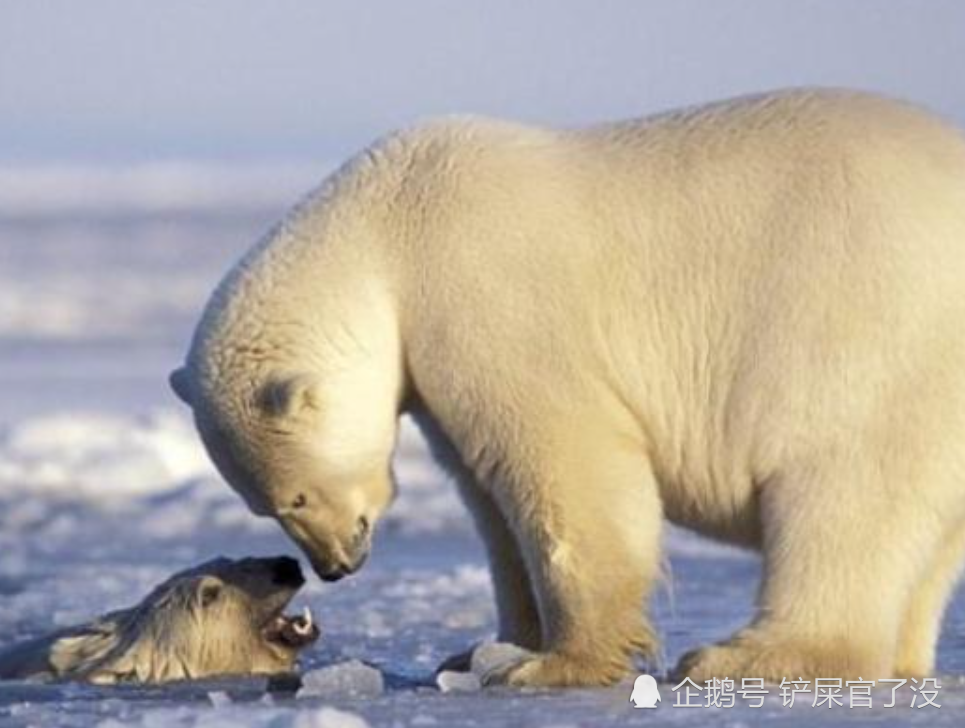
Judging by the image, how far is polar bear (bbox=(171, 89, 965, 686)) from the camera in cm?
553

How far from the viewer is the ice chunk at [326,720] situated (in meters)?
4.71

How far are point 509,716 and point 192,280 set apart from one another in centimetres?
2316

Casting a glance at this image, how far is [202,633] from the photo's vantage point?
639cm

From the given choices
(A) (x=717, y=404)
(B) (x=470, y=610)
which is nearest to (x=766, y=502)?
(A) (x=717, y=404)

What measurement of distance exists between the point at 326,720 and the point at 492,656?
40.9 inches

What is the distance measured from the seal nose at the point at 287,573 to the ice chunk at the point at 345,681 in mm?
750

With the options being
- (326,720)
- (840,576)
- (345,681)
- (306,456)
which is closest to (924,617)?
(840,576)

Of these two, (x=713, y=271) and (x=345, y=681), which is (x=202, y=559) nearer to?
(x=345, y=681)

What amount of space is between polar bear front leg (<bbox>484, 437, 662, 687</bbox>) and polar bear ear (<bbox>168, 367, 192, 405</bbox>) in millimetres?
704

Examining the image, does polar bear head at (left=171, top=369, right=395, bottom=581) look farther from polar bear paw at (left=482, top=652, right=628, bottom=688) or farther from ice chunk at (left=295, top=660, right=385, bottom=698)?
polar bear paw at (left=482, top=652, right=628, bottom=688)

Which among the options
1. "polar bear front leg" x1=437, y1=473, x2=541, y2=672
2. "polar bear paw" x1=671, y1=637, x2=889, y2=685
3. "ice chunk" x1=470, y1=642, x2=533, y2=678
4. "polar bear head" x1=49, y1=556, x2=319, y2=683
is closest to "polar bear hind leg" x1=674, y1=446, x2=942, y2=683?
"polar bear paw" x1=671, y1=637, x2=889, y2=685

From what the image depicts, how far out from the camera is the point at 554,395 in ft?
18.4

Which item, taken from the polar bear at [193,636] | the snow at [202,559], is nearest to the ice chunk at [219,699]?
the snow at [202,559]

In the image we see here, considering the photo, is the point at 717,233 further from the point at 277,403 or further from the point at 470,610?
the point at 470,610
